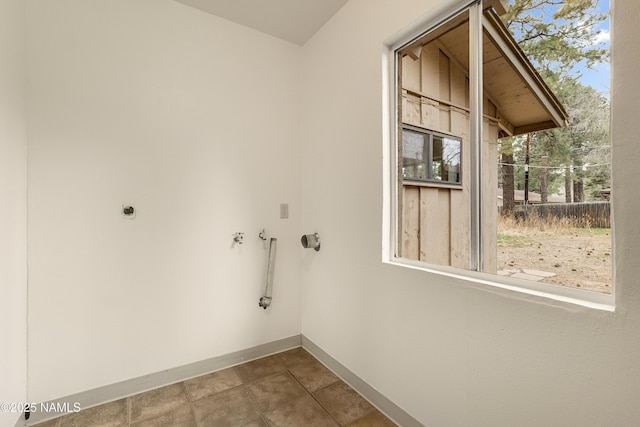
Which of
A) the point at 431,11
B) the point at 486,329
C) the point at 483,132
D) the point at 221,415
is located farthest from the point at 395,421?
the point at 431,11

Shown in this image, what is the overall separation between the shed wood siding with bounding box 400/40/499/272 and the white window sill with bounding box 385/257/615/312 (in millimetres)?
83

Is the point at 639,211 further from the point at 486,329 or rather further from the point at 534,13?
the point at 534,13

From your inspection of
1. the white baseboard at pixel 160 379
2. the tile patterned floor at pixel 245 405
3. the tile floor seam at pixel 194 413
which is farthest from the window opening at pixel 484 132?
the tile floor seam at pixel 194 413

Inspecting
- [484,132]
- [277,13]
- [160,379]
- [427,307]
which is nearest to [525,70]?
[484,132]

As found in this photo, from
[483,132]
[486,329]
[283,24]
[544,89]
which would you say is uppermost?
[283,24]

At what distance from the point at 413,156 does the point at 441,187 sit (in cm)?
27

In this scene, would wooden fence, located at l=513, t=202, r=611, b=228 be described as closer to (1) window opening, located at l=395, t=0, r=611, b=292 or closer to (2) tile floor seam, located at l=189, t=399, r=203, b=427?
(1) window opening, located at l=395, t=0, r=611, b=292

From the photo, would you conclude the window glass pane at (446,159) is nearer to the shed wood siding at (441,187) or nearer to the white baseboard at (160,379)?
the shed wood siding at (441,187)

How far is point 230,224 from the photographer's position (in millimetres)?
2207

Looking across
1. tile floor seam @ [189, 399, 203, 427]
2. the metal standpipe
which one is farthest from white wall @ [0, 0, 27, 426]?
the metal standpipe

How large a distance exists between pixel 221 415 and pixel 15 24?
246 cm

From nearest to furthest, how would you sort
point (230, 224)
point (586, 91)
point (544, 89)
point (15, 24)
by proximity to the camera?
point (586, 91)
point (544, 89)
point (15, 24)
point (230, 224)

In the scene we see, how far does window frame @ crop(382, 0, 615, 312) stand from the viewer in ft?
3.47

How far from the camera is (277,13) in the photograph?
2.11 meters
